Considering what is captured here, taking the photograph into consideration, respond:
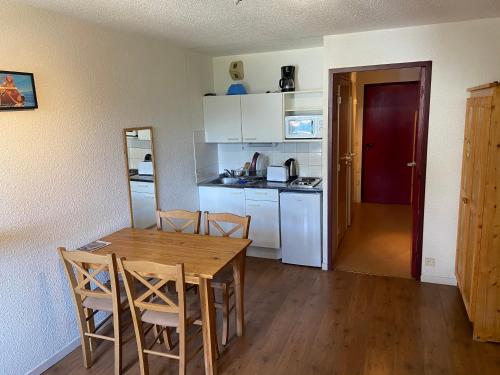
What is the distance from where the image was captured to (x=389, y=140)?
618 centimetres

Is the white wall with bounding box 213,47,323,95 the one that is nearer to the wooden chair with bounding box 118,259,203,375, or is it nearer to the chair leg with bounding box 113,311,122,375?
the wooden chair with bounding box 118,259,203,375

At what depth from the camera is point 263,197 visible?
409 centimetres

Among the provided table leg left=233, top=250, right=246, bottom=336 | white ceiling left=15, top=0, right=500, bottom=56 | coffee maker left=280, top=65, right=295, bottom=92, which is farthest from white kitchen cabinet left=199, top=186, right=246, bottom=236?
white ceiling left=15, top=0, right=500, bottom=56

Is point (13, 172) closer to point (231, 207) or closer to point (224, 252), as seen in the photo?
point (224, 252)

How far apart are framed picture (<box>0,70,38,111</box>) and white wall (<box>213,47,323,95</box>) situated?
254cm

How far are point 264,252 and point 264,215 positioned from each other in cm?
49

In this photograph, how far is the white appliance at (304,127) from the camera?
404 centimetres

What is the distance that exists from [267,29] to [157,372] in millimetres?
2695

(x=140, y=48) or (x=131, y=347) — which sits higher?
(x=140, y=48)

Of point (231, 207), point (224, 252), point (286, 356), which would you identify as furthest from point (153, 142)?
point (286, 356)

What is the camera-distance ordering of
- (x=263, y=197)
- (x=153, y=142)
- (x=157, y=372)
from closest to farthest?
(x=157, y=372) < (x=153, y=142) < (x=263, y=197)

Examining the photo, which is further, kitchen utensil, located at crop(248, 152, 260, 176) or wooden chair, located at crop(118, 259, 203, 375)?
kitchen utensil, located at crop(248, 152, 260, 176)

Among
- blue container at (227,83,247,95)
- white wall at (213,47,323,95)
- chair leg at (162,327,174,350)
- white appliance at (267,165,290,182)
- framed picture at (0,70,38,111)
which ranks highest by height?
white wall at (213,47,323,95)

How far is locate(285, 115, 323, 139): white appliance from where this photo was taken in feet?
13.2
